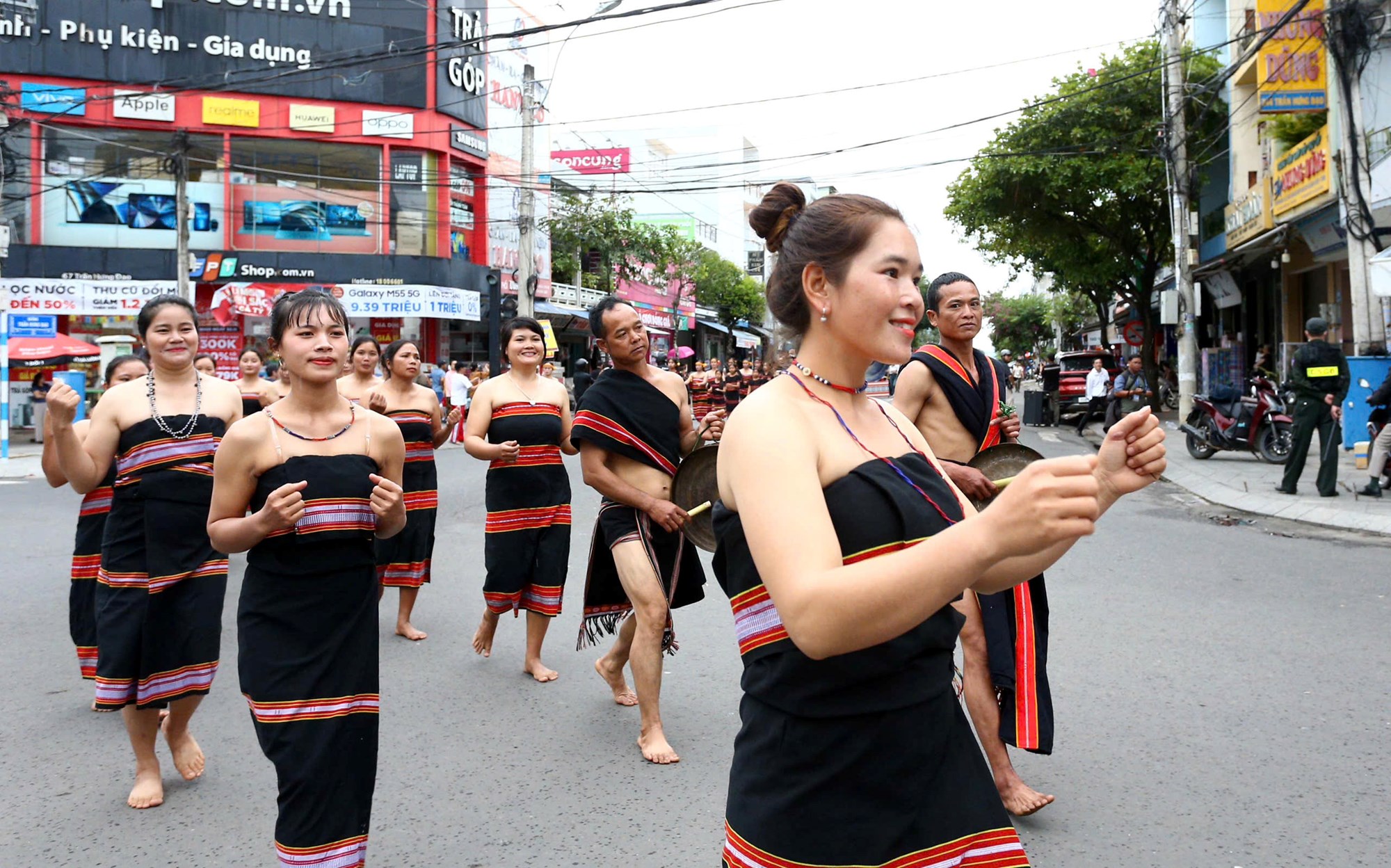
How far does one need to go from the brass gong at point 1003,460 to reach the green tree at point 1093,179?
21.1m

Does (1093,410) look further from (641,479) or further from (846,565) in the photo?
(846,565)

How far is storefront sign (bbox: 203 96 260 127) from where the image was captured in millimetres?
28938

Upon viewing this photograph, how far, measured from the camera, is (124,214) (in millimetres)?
28188

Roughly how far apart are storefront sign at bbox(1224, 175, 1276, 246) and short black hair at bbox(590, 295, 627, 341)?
18.2 meters

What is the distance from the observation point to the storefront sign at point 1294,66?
661 inches

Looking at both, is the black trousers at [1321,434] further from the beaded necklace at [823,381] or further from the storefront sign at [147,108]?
the storefront sign at [147,108]

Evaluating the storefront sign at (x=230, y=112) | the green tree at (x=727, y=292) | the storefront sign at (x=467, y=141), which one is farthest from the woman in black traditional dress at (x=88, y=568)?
the green tree at (x=727, y=292)

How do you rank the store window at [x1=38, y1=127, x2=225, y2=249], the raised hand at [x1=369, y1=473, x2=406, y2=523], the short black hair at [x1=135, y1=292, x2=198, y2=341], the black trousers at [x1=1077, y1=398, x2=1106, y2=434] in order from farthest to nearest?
the store window at [x1=38, y1=127, x2=225, y2=249], the black trousers at [x1=1077, y1=398, x2=1106, y2=434], the short black hair at [x1=135, y1=292, x2=198, y2=341], the raised hand at [x1=369, y1=473, x2=406, y2=523]

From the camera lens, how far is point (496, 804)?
13.2 feet

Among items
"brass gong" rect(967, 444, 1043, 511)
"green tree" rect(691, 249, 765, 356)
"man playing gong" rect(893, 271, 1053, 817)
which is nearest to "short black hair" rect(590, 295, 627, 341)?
"man playing gong" rect(893, 271, 1053, 817)

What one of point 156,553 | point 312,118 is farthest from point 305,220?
point 156,553

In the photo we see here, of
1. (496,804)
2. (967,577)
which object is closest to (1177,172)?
(496,804)

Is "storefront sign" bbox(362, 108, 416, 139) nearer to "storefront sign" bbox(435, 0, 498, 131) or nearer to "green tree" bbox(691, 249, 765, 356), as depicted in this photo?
"storefront sign" bbox(435, 0, 498, 131)

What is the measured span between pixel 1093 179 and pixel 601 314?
934 inches
